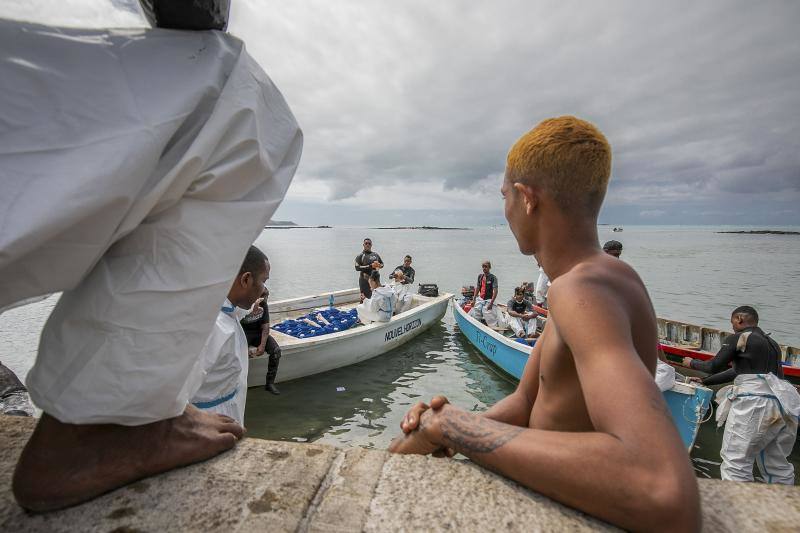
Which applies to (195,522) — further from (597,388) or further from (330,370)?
(330,370)

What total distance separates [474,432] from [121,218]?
1.20 metres

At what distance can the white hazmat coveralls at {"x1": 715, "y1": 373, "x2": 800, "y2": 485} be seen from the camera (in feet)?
14.7

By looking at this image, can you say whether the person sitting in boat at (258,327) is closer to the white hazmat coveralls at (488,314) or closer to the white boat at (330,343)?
the white boat at (330,343)

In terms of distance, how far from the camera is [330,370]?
856cm

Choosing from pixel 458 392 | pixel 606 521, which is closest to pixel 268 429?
pixel 458 392

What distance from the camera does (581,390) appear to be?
4.18 ft

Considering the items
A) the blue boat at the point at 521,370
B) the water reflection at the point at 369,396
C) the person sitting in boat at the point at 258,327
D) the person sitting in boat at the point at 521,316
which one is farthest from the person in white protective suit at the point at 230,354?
the person sitting in boat at the point at 521,316

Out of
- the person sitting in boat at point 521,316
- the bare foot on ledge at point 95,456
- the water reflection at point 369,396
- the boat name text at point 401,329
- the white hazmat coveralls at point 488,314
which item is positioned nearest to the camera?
the bare foot on ledge at point 95,456

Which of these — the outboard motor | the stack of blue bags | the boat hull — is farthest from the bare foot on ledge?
the outboard motor

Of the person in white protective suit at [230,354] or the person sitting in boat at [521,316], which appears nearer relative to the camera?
the person in white protective suit at [230,354]

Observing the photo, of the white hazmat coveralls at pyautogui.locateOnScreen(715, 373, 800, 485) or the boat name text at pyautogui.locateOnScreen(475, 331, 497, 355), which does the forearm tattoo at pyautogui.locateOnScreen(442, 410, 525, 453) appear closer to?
the white hazmat coveralls at pyautogui.locateOnScreen(715, 373, 800, 485)

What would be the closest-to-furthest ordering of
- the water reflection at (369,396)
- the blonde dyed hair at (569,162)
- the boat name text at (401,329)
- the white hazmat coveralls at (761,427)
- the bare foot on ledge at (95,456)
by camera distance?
the bare foot on ledge at (95,456), the blonde dyed hair at (569,162), the white hazmat coveralls at (761,427), the water reflection at (369,396), the boat name text at (401,329)

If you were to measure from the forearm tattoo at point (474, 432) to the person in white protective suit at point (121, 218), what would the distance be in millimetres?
849

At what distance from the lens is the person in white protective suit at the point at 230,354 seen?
8.51 ft
